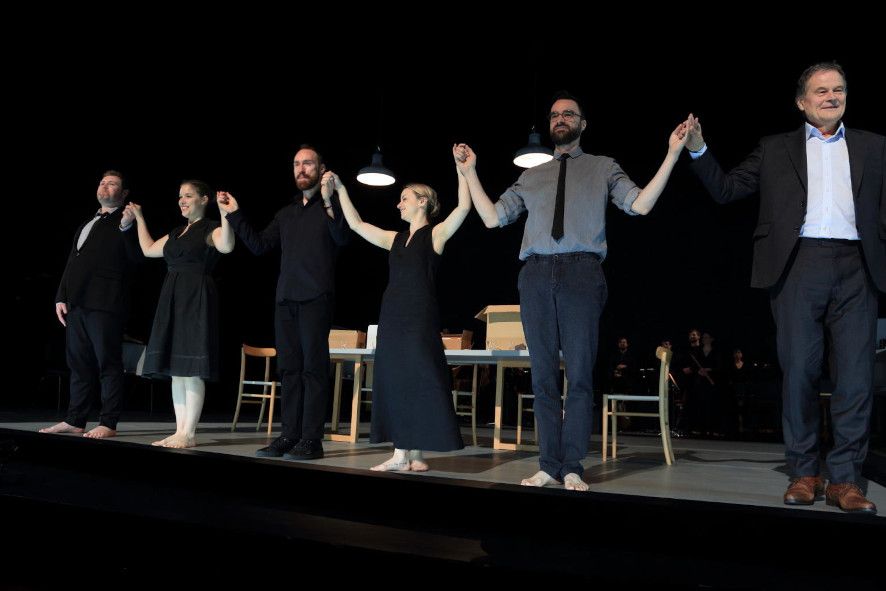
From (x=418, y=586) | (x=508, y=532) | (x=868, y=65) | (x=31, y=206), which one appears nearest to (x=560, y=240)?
(x=508, y=532)

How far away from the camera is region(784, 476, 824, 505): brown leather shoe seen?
Answer: 2293 millimetres

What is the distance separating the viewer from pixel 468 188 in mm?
2881

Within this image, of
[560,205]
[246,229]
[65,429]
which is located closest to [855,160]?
[560,205]

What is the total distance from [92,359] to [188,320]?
40.2 inches

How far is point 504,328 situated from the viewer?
16.8ft

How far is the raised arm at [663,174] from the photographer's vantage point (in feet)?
8.00

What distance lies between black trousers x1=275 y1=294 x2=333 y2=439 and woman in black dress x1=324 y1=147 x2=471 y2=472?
14.8 inches

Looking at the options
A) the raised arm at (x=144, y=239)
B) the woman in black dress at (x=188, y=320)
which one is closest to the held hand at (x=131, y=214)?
the raised arm at (x=144, y=239)

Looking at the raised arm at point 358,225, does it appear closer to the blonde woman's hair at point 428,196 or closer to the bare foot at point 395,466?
the blonde woman's hair at point 428,196

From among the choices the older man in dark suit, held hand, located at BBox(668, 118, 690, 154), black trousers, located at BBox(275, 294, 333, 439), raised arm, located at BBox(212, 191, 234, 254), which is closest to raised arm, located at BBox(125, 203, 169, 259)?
raised arm, located at BBox(212, 191, 234, 254)

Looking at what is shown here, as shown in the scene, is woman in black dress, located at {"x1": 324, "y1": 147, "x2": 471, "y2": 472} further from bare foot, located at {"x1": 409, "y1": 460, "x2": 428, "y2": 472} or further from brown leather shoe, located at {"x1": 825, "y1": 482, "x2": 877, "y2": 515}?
brown leather shoe, located at {"x1": 825, "y1": 482, "x2": 877, "y2": 515}

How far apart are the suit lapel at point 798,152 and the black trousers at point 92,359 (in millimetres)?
3693

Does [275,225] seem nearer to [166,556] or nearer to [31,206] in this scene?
[166,556]

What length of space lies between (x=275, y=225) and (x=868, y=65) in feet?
16.7
